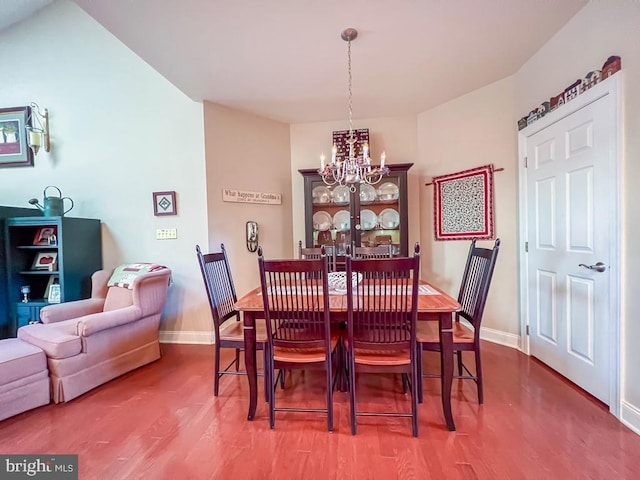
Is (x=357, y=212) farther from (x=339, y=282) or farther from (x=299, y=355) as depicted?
(x=299, y=355)

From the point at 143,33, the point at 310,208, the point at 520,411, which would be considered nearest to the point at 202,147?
the point at 143,33

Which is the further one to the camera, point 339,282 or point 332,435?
A: point 339,282

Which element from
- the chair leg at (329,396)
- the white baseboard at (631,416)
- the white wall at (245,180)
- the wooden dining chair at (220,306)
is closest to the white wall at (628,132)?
the white baseboard at (631,416)

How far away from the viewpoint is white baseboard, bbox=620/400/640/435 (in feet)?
5.19

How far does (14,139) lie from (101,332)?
281 cm

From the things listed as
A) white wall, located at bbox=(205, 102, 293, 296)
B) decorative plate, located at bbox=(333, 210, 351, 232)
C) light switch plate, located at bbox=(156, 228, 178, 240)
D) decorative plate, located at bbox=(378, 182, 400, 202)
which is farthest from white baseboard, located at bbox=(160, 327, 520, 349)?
decorative plate, located at bbox=(333, 210, 351, 232)

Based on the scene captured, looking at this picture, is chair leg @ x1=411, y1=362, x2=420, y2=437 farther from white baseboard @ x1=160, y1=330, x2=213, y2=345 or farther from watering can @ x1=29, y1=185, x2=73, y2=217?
watering can @ x1=29, y1=185, x2=73, y2=217

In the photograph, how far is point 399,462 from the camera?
142 cm

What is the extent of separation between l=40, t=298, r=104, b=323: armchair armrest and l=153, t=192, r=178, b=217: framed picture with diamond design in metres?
1.04

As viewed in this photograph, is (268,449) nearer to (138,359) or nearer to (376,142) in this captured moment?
(138,359)

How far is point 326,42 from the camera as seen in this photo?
2137 millimetres

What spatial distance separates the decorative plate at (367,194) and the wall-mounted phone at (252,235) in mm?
1347

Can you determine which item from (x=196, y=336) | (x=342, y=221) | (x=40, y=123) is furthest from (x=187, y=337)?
(x=40, y=123)

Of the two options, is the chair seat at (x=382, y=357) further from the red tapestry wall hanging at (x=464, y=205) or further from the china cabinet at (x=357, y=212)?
the red tapestry wall hanging at (x=464, y=205)
